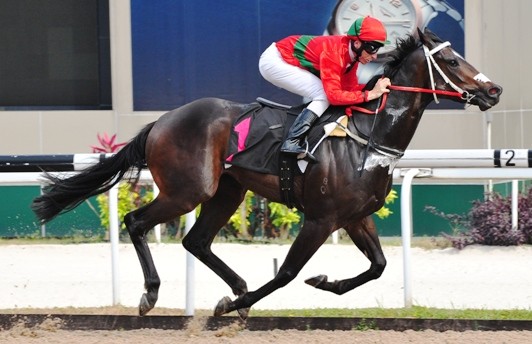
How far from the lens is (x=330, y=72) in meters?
5.85

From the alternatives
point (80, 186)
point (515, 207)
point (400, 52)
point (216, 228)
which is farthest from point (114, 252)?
point (515, 207)

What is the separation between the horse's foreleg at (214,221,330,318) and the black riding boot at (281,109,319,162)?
366 mm

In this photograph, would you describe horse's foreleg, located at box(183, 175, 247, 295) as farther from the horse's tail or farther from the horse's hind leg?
the horse's tail

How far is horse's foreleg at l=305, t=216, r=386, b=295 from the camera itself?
6.12 m

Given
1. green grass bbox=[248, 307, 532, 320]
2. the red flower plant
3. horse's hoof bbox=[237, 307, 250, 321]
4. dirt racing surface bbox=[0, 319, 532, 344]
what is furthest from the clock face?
dirt racing surface bbox=[0, 319, 532, 344]

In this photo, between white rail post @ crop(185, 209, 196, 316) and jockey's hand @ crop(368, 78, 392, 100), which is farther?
white rail post @ crop(185, 209, 196, 316)

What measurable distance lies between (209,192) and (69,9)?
462cm

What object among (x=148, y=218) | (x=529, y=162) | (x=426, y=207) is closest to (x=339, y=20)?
(x=426, y=207)

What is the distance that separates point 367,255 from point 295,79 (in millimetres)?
1016

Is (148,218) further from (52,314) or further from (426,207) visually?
(426,207)

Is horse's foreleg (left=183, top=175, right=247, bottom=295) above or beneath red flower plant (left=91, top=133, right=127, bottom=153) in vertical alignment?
beneath

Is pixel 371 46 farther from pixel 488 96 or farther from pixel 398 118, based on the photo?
pixel 488 96

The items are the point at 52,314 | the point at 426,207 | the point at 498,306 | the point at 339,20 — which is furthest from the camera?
the point at 339,20

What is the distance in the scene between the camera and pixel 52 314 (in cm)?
630
